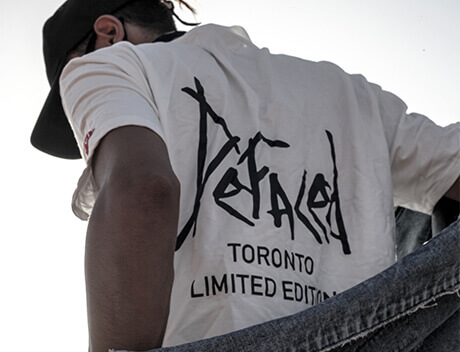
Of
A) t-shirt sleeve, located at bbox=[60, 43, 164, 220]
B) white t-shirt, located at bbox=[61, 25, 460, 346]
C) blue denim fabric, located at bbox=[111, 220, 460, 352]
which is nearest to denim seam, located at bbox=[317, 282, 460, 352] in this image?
blue denim fabric, located at bbox=[111, 220, 460, 352]

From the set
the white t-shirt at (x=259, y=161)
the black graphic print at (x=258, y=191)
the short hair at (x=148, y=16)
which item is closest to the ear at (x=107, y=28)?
the short hair at (x=148, y=16)

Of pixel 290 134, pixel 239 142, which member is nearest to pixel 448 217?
pixel 290 134

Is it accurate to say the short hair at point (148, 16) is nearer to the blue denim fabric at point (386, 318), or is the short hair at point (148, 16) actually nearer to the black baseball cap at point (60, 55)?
the black baseball cap at point (60, 55)

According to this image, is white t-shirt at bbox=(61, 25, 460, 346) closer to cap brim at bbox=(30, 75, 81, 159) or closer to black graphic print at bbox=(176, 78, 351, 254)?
black graphic print at bbox=(176, 78, 351, 254)

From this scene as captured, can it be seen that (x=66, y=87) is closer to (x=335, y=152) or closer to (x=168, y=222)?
(x=168, y=222)

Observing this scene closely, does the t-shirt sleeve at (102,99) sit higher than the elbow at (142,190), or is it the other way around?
the t-shirt sleeve at (102,99)

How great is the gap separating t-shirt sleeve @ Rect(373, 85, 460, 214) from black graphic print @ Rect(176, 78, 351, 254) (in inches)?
8.2

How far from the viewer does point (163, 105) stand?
1246mm

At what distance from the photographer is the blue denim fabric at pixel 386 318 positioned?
3.23 ft

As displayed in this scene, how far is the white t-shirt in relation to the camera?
117 cm

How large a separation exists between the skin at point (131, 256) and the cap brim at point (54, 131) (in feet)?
3.35

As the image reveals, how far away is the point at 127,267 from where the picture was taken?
3.11ft

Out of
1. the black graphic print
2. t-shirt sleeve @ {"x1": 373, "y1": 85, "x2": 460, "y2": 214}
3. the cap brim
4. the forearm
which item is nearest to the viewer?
the forearm

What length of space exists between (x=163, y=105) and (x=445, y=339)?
0.57 meters
